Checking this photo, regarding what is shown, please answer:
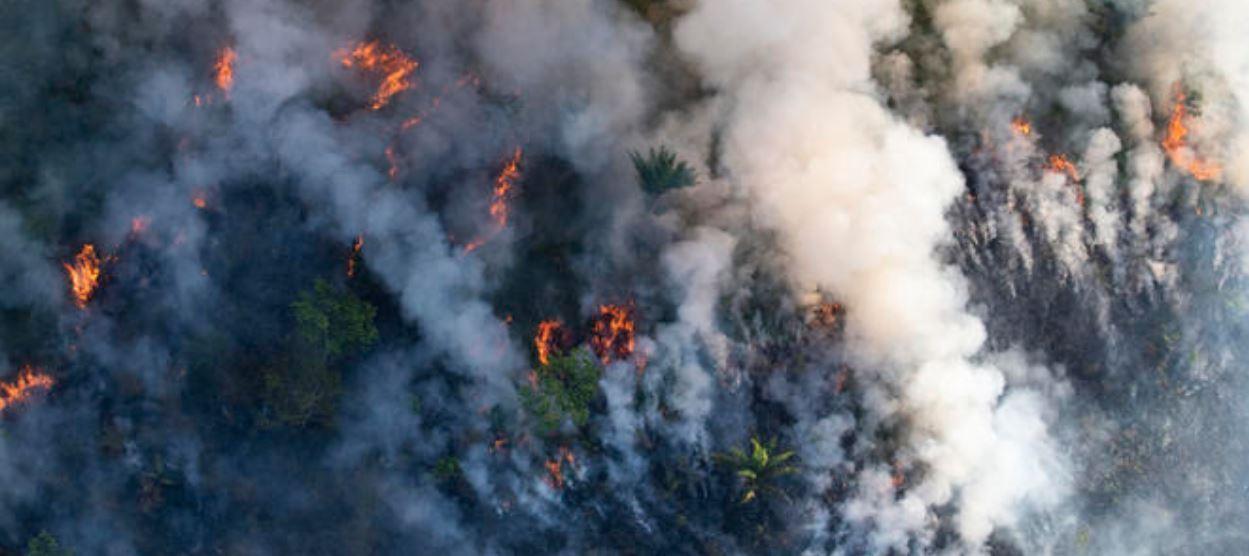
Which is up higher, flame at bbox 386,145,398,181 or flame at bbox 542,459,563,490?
flame at bbox 386,145,398,181

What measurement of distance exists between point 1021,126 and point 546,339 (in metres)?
8.76

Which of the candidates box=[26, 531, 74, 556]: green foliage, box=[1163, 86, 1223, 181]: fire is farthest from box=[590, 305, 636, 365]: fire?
box=[1163, 86, 1223, 181]: fire

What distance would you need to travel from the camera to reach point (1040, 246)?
57.6 ft

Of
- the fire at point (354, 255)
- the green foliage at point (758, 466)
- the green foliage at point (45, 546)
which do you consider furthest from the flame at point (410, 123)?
the green foliage at point (45, 546)

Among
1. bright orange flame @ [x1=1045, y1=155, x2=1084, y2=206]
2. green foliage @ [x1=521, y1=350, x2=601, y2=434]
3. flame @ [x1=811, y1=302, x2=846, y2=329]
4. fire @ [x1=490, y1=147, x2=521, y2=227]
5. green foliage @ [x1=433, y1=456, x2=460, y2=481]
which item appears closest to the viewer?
green foliage @ [x1=521, y1=350, x2=601, y2=434]

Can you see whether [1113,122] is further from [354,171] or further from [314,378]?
[314,378]

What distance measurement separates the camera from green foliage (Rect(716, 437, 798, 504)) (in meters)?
15.5

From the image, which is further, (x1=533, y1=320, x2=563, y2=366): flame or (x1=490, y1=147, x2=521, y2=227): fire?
(x1=490, y1=147, x2=521, y2=227): fire

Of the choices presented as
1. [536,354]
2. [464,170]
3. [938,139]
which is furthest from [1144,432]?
[464,170]

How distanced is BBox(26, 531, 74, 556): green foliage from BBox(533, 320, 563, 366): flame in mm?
7773

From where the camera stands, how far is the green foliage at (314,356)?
52.7ft

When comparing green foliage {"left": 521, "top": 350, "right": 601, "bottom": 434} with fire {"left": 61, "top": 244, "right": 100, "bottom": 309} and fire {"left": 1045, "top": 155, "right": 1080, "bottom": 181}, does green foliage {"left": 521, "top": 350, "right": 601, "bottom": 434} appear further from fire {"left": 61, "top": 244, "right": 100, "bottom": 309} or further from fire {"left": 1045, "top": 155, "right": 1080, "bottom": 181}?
fire {"left": 1045, "top": 155, "right": 1080, "bottom": 181}

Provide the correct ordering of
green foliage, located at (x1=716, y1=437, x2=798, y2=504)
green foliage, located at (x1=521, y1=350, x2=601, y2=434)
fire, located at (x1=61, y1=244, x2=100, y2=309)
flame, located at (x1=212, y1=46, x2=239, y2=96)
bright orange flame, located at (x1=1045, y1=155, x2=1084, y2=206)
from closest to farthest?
green foliage, located at (x1=716, y1=437, x2=798, y2=504), green foliage, located at (x1=521, y1=350, x2=601, y2=434), fire, located at (x1=61, y1=244, x2=100, y2=309), flame, located at (x1=212, y1=46, x2=239, y2=96), bright orange flame, located at (x1=1045, y1=155, x2=1084, y2=206)

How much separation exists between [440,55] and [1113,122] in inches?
453
